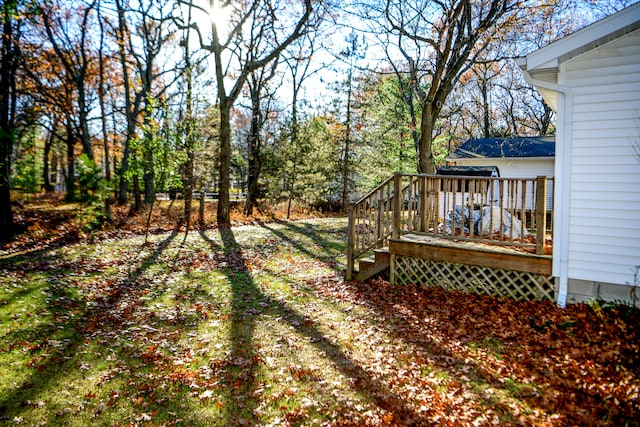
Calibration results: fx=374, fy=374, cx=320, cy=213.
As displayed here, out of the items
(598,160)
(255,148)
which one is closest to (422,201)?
(598,160)

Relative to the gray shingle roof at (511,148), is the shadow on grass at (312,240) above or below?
below

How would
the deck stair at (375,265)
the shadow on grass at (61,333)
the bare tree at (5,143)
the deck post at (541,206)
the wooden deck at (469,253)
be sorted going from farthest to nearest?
the bare tree at (5,143)
the deck stair at (375,265)
the wooden deck at (469,253)
the deck post at (541,206)
the shadow on grass at (61,333)

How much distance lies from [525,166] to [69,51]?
72.9ft

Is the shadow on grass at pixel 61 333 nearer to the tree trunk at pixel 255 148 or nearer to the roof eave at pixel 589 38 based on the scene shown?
the roof eave at pixel 589 38

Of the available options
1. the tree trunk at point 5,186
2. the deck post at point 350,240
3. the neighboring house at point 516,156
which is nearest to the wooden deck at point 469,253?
the deck post at point 350,240

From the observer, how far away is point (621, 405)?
3217 mm

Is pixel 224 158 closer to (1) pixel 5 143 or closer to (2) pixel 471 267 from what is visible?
(1) pixel 5 143

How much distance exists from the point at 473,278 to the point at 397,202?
1.81m

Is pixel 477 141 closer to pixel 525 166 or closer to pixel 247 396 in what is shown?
pixel 525 166

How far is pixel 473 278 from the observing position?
6.25 m

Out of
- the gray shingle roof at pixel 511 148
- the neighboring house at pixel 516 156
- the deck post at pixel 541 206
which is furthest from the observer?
Answer: the gray shingle roof at pixel 511 148

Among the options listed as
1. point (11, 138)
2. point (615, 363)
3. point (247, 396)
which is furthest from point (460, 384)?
point (11, 138)

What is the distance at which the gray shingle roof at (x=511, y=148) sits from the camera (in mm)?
17484

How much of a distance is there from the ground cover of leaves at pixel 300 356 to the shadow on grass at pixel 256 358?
0.02 meters
